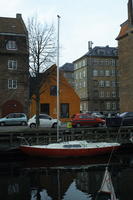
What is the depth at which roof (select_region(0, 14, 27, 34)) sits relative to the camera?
39156 mm

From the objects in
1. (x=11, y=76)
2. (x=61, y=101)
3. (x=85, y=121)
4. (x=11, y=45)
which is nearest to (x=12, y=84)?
(x=11, y=76)

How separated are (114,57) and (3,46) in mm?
53158

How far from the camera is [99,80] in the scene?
81.2m

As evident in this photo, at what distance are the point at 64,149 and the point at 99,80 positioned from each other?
62.7m

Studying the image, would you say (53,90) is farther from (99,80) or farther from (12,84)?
(99,80)

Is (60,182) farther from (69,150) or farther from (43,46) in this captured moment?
(43,46)

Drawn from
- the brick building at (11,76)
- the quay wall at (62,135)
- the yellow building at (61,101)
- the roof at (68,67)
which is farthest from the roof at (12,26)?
the roof at (68,67)

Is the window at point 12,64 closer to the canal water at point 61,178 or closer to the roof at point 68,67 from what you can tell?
the canal water at point 61,178

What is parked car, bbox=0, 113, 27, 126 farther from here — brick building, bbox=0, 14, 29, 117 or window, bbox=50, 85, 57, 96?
window, bbox=50, 85, 57, 96

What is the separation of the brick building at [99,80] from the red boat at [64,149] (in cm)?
5461

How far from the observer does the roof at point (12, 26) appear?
39.2 meters

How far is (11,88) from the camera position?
A: 37.6 meters

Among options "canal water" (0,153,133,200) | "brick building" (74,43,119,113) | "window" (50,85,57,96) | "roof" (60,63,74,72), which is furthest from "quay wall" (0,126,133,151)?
"roof" (60,63,74,72)

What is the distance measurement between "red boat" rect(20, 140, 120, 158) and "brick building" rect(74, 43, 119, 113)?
179 feet
